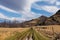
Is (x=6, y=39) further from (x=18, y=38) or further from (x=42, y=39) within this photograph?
(x=42, y=39)

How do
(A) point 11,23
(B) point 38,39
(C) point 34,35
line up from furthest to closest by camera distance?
(A) point 11,23 → (C) point 34,35 → (B) point 38,39

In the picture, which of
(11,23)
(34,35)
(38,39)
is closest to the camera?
(38,39)

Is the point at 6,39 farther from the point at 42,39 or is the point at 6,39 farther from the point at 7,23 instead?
the point at 7,23

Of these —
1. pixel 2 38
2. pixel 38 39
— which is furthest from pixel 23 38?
pixel 2 38

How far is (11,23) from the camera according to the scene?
27.4 metres

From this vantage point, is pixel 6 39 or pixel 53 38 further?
pixel 53 38

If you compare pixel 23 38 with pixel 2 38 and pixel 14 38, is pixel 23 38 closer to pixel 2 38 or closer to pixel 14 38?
pixel 14 38

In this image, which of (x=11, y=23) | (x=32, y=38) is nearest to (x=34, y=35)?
(x=32, y=38)

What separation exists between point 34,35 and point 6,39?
1945mm

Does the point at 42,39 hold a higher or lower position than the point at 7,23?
lower

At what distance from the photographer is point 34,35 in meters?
11.5

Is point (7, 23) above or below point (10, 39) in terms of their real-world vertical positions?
above

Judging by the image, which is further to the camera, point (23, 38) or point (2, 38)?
point (2, 38)

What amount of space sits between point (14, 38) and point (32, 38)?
1.20 metres
